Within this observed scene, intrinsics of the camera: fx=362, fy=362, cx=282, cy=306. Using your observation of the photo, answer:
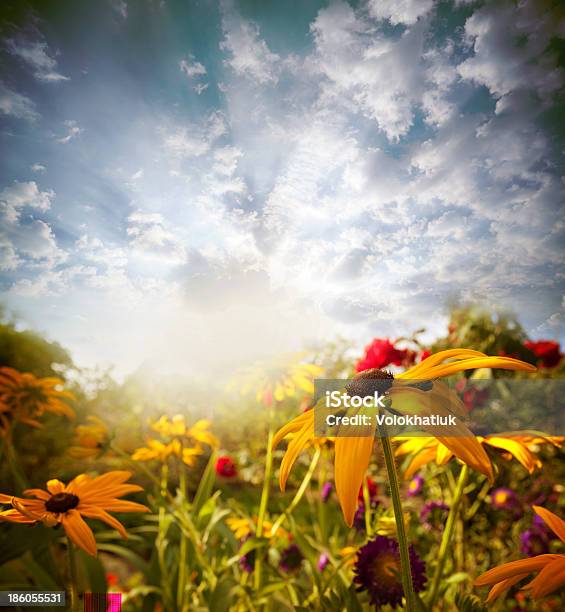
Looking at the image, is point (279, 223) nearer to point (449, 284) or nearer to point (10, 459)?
point (449, 284)

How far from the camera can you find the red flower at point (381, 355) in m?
0.99

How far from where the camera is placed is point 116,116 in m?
1.10

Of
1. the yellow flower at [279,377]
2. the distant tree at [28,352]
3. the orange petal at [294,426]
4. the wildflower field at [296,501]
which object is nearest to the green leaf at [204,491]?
the wildflower field at [296,501]

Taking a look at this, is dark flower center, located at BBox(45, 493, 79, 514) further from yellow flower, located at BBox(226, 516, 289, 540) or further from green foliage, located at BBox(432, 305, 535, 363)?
green foliage, located at BBox(432, 305, 535, 363)

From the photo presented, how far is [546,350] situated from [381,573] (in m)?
1.13

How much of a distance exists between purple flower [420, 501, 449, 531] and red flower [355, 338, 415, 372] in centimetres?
47

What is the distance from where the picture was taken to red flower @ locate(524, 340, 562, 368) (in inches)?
50.7

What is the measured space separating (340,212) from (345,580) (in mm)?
918

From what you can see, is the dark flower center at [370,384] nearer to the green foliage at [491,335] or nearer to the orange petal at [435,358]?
the orange petal at [435,358]

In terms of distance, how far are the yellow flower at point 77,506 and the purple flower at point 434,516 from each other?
37.0 inches

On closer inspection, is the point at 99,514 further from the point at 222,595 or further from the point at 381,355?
the point at 381,355

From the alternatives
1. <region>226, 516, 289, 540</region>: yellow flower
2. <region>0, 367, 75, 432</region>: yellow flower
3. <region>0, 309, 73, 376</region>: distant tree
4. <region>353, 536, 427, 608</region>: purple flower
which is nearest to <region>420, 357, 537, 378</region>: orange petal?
<region>353, 536, 427, 608</region>: purple flower

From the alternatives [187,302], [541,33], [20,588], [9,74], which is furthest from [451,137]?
[20,588]

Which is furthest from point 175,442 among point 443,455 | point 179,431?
point 443,455
